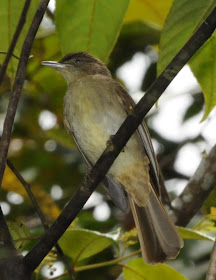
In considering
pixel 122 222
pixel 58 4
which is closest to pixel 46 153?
pixel 122 222

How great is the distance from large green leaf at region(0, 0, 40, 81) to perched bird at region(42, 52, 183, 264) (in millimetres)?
797

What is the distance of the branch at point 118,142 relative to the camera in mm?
1969

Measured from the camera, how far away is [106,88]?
3580 millimetres

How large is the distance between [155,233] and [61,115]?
1685 mm

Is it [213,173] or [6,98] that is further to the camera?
[6,98]

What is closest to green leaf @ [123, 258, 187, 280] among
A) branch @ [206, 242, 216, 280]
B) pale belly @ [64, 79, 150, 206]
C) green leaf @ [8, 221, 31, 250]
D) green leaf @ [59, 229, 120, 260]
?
green leaf @ [59, 229, 120, 260]

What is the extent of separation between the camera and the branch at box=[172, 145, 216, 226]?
4070 millimetres

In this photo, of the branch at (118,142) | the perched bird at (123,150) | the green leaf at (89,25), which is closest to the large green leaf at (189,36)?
the green leaf at (89,25)

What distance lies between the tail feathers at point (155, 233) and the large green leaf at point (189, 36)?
78 centimetres

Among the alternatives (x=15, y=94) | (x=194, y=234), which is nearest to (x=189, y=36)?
(x=15, y=94)

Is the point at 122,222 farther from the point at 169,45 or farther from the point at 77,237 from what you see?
the point at 169,45

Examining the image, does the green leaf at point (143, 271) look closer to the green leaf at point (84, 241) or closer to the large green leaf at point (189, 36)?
the green leaf at point (84, 241)

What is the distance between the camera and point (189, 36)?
2.40m

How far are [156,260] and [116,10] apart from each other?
1.10m
